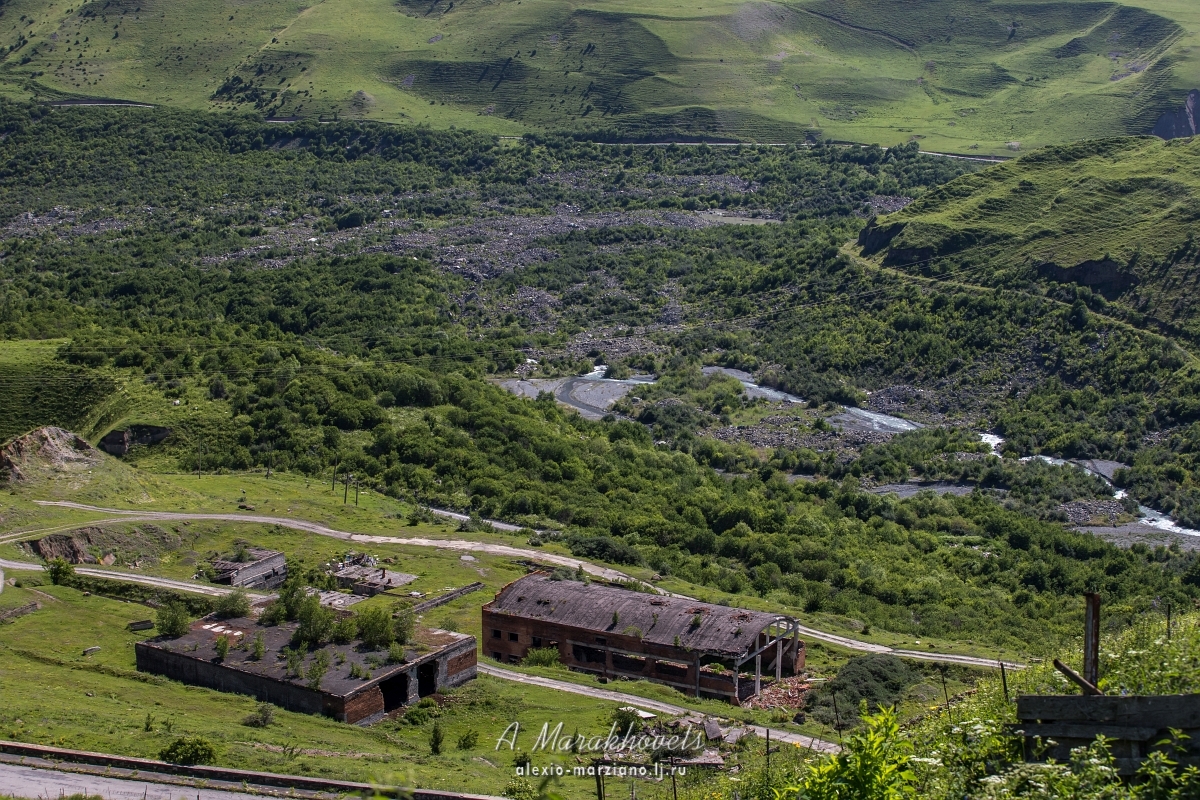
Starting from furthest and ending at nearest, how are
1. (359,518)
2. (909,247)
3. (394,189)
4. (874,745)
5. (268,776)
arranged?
(394,189) < (909,247) < (359,518) < (268,776) < (874,745)

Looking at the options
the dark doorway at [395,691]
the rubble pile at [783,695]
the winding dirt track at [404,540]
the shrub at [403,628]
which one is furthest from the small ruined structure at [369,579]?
the rubble pile at [783,695]

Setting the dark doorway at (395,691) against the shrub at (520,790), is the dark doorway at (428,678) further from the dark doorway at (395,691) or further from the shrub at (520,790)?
the shrub at (520,790)

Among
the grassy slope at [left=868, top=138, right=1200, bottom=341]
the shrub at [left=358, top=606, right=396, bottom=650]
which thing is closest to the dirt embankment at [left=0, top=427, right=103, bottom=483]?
the shrub at [left=358, top=606, right=396, bottom=650]

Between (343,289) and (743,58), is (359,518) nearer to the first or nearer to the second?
(343,289)

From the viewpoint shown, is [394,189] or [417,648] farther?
[394,189]

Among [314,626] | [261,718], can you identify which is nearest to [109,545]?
[314,626]

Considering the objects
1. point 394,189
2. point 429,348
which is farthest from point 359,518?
point 394,189
